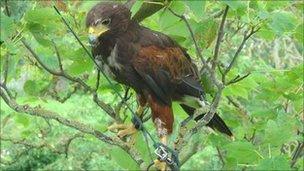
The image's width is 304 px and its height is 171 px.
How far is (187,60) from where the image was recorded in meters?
1.54


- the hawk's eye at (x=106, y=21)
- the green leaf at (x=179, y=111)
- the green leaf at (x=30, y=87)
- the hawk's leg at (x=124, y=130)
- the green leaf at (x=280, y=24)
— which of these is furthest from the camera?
the green leaf at (x=30, y=87)

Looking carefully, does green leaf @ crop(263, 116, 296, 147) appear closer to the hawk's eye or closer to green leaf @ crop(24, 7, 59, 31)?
the hawk's eye

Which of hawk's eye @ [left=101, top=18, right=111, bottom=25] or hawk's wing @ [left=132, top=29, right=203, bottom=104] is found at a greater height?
hawk's eye @ [left=101, top=18, right=111, bottom=25]

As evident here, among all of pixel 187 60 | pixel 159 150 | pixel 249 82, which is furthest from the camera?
pixel 249 82

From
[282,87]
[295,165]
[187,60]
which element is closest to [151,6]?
[187,60]

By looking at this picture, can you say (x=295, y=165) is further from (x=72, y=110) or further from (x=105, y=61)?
(x=72, y=110)

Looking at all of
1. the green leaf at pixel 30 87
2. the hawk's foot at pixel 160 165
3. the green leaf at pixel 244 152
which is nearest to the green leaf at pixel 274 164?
the green leaf at pixel 244 152

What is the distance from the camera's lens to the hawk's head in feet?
4.31

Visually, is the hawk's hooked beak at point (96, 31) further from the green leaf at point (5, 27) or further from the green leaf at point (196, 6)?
the green leaf at point (196, 6)

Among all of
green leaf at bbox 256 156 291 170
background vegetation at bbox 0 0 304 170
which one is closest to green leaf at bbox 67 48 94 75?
background vegetation at bbox 0 0 304 170

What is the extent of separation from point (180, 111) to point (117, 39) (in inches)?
16.2

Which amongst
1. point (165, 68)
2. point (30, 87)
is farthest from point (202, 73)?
point (30, 87)

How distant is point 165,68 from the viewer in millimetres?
1460

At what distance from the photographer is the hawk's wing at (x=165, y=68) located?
4.67ft
